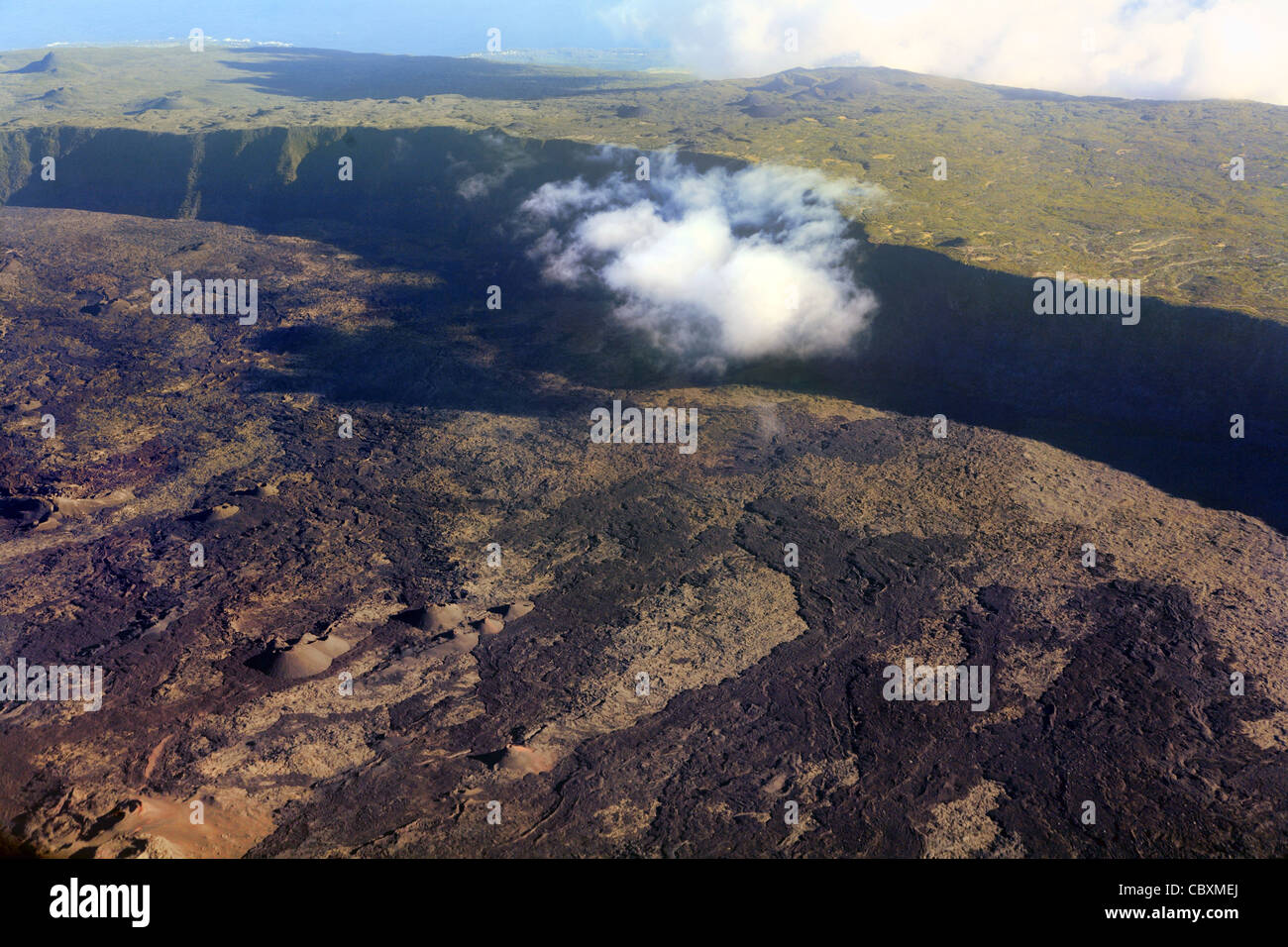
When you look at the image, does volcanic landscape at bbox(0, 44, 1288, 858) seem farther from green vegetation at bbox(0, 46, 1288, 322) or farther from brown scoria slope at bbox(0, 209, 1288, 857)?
green vegetation at bbox(0, 46, 1288, 322)

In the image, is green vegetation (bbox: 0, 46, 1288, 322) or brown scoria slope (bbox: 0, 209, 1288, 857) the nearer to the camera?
brown scoria slope (bbox: 0, 209, 1288, 857)

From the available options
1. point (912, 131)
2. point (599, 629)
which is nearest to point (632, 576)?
point (599, 629)

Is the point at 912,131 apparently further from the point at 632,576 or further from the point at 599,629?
the point at 599,629

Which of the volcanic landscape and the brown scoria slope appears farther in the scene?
the volcanic landscape

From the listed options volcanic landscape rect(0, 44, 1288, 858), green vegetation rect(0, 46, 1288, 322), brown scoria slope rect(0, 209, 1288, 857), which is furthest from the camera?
green vegetation rect(0, 46, 1288, 322)

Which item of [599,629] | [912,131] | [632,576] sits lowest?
[599,629]

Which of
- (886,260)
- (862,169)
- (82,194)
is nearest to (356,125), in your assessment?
(82,194)

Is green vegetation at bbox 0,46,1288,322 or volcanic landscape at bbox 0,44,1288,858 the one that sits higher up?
green vegetation at bbox 0,46,1288,322

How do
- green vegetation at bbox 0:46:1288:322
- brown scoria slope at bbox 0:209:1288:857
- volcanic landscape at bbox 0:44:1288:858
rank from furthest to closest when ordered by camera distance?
green vegetation at bbox 0:46:1288:322, volcanic landscape at bbox 0:44:1288:858, brown scoria slope at bbox 0:209:1288:857

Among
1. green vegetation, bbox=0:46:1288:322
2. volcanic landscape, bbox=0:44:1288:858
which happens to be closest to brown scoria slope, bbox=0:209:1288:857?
volcanic landscape, bbox=0:44:1288:858

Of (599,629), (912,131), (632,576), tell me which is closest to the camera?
(599,629)

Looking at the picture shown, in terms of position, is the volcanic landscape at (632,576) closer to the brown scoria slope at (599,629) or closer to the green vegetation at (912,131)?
the brown scoria slope at (599,629)
